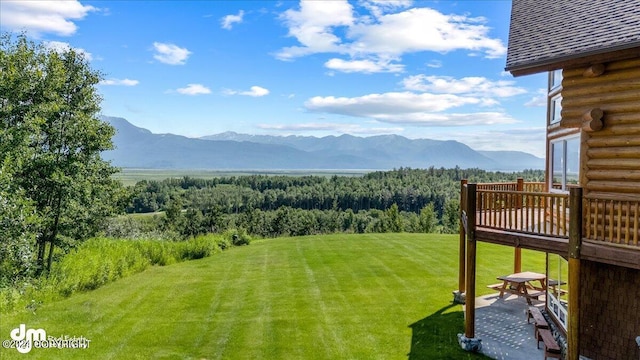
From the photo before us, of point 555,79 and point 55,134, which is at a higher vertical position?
point 555,79

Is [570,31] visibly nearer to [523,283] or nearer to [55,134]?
[523,283]

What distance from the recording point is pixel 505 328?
10031 millimetres

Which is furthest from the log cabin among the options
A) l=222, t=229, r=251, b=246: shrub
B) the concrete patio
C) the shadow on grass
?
l=222, t=229, r=251, b=246: shrub

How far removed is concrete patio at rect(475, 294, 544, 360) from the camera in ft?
28.3

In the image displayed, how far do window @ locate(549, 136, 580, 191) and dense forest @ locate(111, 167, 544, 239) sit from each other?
3671 centimetres

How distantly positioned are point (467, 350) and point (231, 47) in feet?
170

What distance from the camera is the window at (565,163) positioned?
871cm

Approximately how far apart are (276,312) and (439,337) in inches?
190

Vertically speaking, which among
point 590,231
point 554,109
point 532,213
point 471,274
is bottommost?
point 471,274

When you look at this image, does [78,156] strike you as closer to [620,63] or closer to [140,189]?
[140,189]

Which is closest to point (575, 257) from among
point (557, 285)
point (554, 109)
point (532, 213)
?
point (532, 213)

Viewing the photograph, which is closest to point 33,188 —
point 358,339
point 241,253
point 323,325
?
point 241,253

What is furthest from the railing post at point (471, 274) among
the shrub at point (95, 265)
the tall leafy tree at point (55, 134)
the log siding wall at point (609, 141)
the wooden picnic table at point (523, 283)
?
the tall leafy tree at point (55, 134)

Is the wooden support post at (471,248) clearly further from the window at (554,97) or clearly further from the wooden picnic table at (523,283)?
the wooden picnic table at (523,283)
